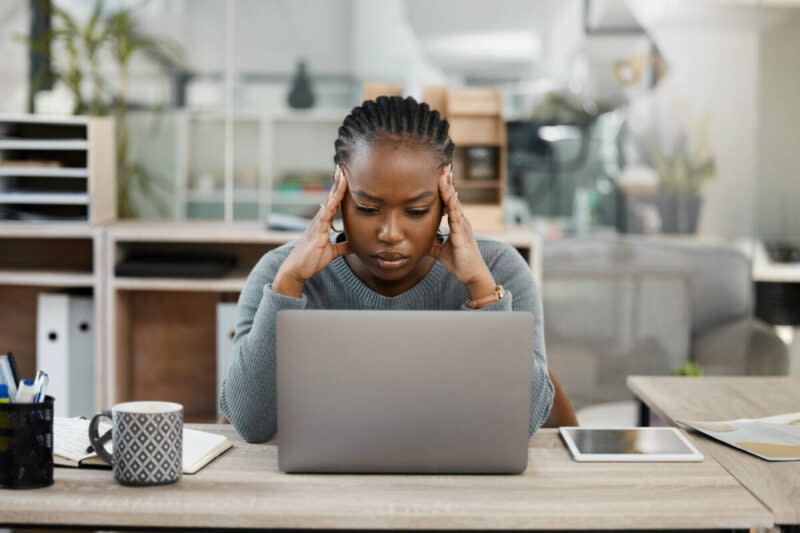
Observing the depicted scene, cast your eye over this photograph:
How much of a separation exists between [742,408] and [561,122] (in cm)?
243

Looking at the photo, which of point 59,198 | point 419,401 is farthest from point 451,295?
point 59,198

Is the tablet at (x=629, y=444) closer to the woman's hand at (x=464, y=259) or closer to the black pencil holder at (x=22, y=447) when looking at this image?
the woman's hand at (x=464, y=259)

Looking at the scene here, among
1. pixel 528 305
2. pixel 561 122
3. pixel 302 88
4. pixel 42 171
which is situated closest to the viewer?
pixel 528 305

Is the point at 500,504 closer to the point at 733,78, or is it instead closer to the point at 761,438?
the point at 761,438

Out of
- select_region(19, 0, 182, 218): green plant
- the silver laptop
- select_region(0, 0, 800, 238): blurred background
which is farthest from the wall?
the silver laptop

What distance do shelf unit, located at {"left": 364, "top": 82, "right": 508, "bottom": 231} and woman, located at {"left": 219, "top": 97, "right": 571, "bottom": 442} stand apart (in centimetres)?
171

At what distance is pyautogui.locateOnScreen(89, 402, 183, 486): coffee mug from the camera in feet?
3.96

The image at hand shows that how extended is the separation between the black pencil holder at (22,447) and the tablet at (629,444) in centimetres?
73

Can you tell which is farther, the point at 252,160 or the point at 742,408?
the point at 252,160

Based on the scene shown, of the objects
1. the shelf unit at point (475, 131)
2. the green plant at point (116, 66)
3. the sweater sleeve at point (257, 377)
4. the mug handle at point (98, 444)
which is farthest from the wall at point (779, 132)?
the mug handle at point (98, 444)

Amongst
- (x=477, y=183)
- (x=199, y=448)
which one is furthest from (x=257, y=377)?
(x=477, y=183)

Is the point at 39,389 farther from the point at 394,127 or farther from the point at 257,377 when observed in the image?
the point at 394,127

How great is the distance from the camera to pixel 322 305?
5.74ft

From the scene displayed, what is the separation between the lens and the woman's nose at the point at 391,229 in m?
1.48
